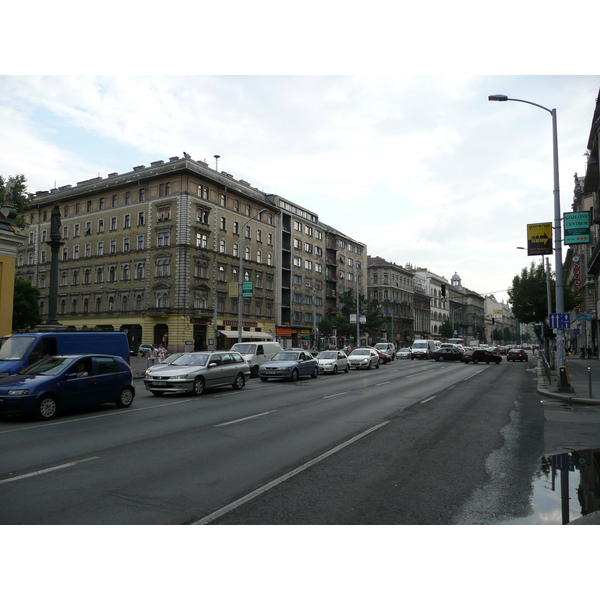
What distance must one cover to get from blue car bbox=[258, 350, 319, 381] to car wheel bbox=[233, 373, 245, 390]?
401cm

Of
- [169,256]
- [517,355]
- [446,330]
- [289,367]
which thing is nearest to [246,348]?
[289,367]

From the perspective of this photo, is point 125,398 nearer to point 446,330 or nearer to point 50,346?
point 50,346

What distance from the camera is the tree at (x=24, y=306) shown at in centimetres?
4950

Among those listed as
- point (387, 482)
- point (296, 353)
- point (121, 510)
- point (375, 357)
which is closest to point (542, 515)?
point (387, 482)

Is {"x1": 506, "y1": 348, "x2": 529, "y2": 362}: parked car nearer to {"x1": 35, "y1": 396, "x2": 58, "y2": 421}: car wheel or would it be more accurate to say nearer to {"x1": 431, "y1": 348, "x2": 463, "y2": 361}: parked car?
{"x1": 431, "y1": 348, "x2": 463, "y2": 361}: parked car

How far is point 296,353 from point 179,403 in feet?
37.3

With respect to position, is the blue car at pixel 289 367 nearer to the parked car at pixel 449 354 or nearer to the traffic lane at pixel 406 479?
the traffic lane at pixel 406 479

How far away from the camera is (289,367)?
81.8 ft

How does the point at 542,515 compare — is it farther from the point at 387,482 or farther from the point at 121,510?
the point at 121,510

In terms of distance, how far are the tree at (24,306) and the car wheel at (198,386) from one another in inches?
1526

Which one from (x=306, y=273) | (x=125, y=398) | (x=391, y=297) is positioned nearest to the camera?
(x=125, y=398)

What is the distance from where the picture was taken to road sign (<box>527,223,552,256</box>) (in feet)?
68.0

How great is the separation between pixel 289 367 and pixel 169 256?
32511 mm

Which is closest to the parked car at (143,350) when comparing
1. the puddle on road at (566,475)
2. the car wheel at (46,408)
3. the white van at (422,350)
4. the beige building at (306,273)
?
the beige building at (306,273)
